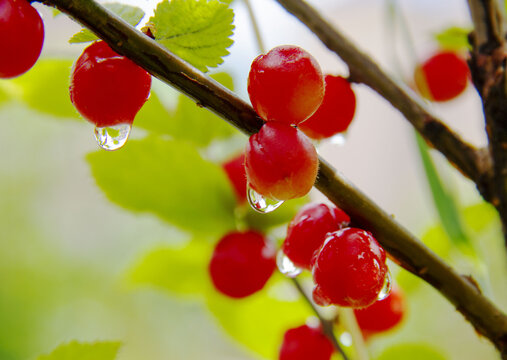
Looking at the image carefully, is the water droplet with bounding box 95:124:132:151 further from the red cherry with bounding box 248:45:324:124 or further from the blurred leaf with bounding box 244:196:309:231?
the blurred leaf with bounding box 244:196:309:231

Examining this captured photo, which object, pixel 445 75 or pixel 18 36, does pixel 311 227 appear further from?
pixel 445 75

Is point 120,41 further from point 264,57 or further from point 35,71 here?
point 35,71

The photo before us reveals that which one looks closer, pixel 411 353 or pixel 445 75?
pixel 411 353

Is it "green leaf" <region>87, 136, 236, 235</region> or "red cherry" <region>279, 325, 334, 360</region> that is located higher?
"green leaf" <region>87, 136, 236, 235</region>

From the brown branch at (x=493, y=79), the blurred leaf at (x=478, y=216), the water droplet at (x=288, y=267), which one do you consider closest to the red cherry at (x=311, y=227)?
the water droplet at (x=288, y=267)

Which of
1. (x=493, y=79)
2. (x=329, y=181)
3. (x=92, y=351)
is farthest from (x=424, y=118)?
(x=92, y=351)

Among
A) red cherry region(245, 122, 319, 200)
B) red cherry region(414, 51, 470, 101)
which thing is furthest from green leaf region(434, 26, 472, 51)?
red cherry region(245, 122, 319, 200)

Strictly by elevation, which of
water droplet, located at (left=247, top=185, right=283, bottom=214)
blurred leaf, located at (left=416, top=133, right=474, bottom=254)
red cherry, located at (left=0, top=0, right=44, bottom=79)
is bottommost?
blurred leaf, located at (left=416, top=133, right=474, bottom=254)
